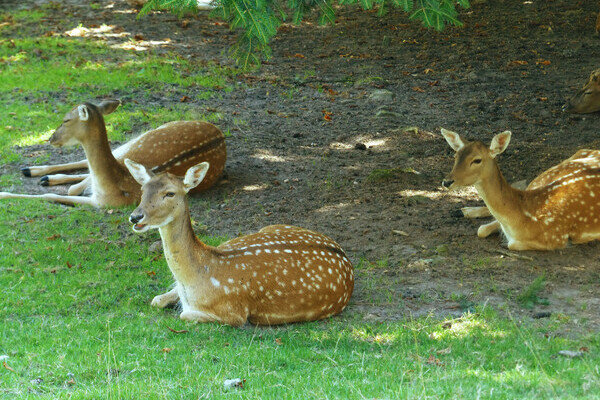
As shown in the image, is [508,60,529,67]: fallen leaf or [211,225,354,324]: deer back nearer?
[211,225,354,324]: deer back

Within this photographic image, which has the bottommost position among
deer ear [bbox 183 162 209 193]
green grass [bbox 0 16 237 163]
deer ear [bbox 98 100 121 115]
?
green grass [bbox 0 16 237 163]

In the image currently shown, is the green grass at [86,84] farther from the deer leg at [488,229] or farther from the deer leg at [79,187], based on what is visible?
the deer leg at [488,229]

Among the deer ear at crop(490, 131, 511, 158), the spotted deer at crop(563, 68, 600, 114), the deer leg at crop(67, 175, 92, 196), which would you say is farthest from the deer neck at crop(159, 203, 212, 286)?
the spotted deer at crop(563, 68, 600, 114)

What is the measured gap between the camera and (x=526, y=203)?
25.7 ft

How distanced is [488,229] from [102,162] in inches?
178

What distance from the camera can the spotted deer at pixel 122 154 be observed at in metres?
9.28

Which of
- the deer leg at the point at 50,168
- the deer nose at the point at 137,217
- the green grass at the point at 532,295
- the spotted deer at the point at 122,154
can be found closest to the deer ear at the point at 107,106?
the spotted deer at the point at 122,154

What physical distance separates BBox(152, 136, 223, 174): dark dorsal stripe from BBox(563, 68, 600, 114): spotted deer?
5.22 metres

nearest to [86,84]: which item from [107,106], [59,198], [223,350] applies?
[107,106]

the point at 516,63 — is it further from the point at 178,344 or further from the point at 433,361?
the point at 178,344

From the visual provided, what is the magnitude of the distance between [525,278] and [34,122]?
25.0 ft

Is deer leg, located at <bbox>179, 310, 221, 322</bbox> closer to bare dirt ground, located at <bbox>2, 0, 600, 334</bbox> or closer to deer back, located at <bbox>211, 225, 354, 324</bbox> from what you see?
deer back, located at <bbox>211, 225, 354, 324</bbox>

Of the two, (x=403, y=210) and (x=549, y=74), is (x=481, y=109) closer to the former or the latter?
(x=549, y=74)

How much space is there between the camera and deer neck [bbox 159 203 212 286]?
6281 mm
